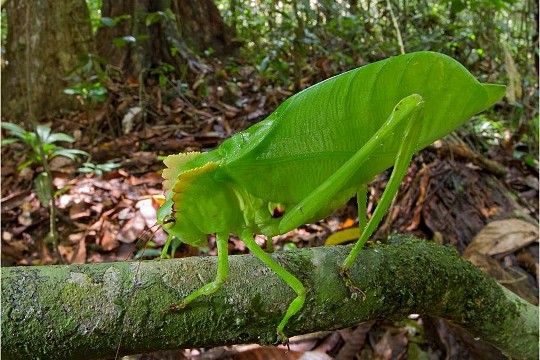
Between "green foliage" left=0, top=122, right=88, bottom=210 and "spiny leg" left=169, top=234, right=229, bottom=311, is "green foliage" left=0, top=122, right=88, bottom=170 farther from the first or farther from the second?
"spiny leg" left=169, top=234, right=229, bottom=311

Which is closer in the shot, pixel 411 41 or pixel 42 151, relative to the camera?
pixel 42 151

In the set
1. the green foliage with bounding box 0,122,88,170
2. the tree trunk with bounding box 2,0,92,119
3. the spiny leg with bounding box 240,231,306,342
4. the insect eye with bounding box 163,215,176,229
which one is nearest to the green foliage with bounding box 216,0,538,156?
the tree trunk with bounding box 2,0,92,119

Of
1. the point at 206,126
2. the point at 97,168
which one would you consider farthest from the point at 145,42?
the point at 97,168

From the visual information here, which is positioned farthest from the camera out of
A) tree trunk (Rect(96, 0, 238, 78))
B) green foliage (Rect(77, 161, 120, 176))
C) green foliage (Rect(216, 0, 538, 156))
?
tree trunk (Rect(96, 0, 238, 78))

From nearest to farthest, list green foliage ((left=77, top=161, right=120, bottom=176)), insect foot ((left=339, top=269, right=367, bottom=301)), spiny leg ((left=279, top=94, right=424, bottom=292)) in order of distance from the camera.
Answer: spiny leg ((left=279, top=94, right=424, bottom=292)) < insect foot ((left=339, top=269, right=367, bottom=301)) < green foliage ((left=77, top=161, right=120, bottom=176))

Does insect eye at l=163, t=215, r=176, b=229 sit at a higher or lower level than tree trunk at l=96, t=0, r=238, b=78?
lower

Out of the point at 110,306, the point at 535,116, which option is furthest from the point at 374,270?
the point at 535,116

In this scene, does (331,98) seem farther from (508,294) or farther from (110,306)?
(508,294)

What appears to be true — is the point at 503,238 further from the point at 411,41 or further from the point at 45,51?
the point at 45,51

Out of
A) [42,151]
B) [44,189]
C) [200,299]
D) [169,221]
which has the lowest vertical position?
[44,189]
